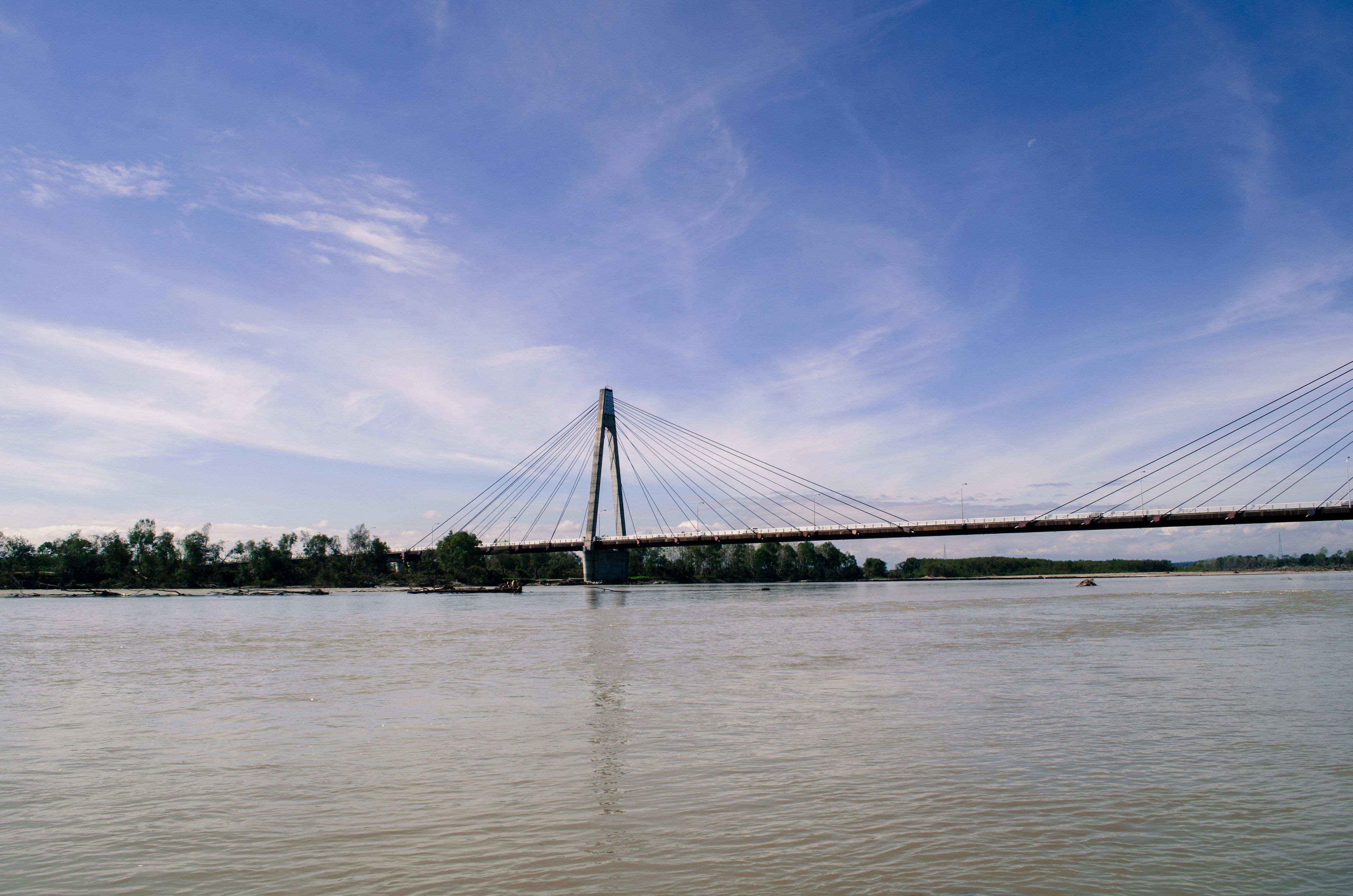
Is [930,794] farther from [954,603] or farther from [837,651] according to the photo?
[954,603]

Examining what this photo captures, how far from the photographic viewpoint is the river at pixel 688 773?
238 inches

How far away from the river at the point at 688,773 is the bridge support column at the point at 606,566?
7696 centimetres

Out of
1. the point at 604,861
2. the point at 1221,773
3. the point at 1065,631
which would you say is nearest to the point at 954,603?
the point at 1065,631

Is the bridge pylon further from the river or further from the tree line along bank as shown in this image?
the river

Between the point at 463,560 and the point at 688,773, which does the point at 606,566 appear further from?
the point at 688,773

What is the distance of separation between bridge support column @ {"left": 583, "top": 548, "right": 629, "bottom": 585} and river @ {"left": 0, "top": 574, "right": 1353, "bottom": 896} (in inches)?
3030

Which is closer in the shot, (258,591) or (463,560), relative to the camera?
(258,591)

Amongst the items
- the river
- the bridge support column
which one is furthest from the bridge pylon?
the river

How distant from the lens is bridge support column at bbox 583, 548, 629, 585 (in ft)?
323

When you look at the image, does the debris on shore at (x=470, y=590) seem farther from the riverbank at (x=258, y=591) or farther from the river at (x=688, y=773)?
the river at (x=688, y=773)

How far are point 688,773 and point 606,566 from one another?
93147 mm

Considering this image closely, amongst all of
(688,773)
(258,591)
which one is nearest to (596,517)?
(258,591)

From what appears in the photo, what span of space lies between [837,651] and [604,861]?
17.1m

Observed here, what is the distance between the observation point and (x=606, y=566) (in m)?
101
